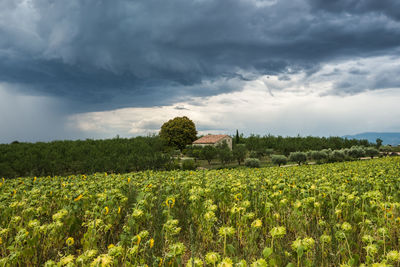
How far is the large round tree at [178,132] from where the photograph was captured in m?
57.0

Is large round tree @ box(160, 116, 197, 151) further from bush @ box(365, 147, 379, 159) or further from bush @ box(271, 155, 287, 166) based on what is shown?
bush @ box(365, 147, 379, 159)

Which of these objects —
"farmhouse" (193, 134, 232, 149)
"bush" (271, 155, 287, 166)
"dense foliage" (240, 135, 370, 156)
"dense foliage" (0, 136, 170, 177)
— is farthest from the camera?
"farmhouse" (193, 134, 232, 149)

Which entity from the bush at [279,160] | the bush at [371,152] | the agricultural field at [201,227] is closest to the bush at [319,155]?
the bush at [279,160]

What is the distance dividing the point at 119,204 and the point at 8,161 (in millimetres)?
26512

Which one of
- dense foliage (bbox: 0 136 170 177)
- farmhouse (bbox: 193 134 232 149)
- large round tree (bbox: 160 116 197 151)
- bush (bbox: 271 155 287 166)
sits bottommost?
bush (bbox: 271 155 287 166)

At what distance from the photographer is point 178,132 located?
189 feet

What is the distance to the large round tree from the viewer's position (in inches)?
2243

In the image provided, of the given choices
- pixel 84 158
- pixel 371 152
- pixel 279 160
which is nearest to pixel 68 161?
pixel 84 158

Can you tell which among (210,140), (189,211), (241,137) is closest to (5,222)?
(189,211)

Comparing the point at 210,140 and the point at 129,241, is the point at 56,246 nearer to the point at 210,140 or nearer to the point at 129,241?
the point at 129,241

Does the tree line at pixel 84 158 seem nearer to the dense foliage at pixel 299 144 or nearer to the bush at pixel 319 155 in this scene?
the bush at pixel 319 155

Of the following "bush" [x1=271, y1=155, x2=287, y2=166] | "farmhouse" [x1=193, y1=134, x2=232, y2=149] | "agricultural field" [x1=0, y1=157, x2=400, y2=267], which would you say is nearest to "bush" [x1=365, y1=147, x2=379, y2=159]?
"bush" [x1=271, y1=155, x2=287, y2=166]

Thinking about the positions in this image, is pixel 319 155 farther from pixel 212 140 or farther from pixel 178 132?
pixel 178 132

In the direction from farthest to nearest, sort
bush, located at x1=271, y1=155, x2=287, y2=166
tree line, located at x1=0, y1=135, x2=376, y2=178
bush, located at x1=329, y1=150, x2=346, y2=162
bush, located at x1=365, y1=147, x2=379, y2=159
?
bush, located at x1=365, y1=147, x2=379, y2=159, bush, located at x1=329, y1=150, x2=346, y2=162, bush, located at x1=271, y1=155, x2=287, y2=166, tree line, located at x1=0, y1=135, x2=376, y2=178
